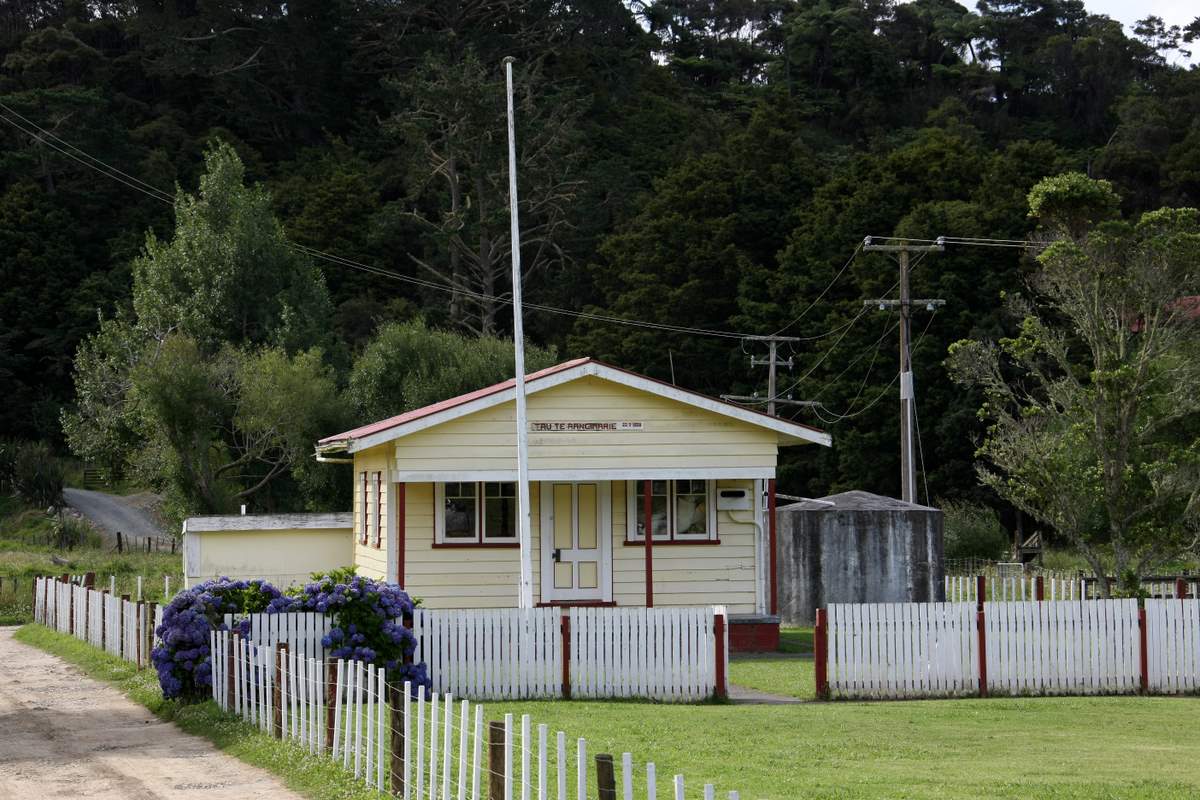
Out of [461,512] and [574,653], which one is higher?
[461,512]

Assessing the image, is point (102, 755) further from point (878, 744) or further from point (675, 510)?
point (675, 510)

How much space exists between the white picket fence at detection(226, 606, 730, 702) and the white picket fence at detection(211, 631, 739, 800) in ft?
4.42

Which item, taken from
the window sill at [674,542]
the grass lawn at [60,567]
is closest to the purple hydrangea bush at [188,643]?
the window sill at [674,542]

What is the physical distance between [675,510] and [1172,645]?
29.5 feet

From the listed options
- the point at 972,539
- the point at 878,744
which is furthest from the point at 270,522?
the point at 972,539

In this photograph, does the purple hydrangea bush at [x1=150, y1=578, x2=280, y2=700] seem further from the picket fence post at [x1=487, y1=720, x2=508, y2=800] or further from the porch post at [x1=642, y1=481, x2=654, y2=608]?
the porch post at [x1=642, y1=481, x2=654, y2=608]

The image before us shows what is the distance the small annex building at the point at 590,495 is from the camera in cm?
2661

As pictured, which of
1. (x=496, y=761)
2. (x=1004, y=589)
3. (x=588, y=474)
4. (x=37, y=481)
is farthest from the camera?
(x=37, y=481)

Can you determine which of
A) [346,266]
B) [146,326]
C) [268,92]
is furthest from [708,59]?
[146,326]

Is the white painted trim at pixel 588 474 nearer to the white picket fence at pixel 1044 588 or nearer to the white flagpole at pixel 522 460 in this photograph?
the white flagpole at pixel 522 460

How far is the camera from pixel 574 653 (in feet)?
66.0

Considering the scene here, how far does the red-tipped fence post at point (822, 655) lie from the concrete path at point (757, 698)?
31 cm

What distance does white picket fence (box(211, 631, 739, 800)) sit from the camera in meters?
10.6

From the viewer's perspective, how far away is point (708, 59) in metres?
101
